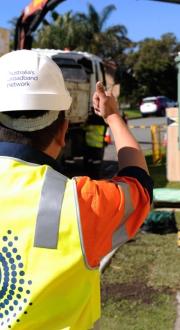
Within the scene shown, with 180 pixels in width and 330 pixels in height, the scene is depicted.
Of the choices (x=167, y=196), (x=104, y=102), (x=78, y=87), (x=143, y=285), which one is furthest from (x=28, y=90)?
(x=78, y=87)

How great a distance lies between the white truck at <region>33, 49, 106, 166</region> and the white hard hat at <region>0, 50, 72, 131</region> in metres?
9.00

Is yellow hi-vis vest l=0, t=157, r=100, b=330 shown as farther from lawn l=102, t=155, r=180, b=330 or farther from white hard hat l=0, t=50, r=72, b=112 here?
lawn l=102, t=155, r=180, b=330

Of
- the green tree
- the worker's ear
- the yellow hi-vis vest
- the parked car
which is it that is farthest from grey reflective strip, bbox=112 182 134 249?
the green tree

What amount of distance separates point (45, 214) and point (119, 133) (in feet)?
1.51

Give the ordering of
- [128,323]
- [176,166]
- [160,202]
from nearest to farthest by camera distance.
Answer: [128,323]
[160,202]
[176,166]

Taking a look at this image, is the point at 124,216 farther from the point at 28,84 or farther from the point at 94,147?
the point at 94,147

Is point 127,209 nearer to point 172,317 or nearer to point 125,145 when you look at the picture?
point 125,145

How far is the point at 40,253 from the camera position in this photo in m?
1.50

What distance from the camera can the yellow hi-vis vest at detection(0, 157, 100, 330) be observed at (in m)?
1.50

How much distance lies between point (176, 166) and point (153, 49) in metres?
48.8

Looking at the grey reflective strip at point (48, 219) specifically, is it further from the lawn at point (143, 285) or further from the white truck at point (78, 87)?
the white truck at point (78, 87)

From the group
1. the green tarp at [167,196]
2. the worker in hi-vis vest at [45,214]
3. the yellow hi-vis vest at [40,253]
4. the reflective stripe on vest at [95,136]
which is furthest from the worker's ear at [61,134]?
the reflective stripe on vest at [95,136]

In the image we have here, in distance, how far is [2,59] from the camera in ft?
5.68

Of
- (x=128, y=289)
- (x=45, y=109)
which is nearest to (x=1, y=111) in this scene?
(x=45, y=109)
